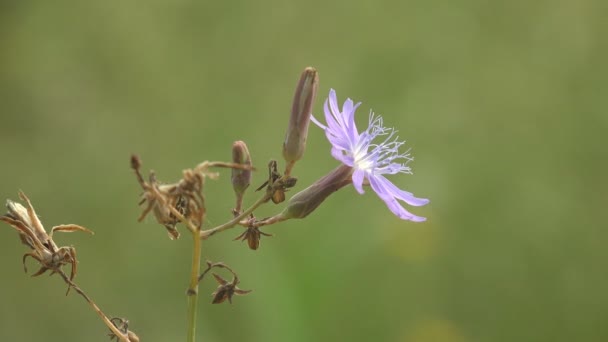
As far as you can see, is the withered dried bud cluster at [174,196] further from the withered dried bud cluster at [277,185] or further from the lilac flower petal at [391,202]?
the lilac flower petal at [391,202]

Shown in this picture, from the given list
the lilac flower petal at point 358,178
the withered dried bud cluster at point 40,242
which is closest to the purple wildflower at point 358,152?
the lilac flower petal at point 358,178

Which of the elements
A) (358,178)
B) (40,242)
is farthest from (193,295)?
(358,178)

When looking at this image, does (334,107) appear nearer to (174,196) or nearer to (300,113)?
(300,113)

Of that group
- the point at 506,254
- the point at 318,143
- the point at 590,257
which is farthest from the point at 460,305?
the point at 318,143

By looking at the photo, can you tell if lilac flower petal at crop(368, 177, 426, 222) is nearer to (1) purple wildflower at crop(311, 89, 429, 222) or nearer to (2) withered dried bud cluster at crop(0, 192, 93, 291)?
(1) purple wildflower at crop(311, 89, 429, 222)

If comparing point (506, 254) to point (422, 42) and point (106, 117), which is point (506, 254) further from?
point (106, 117)
